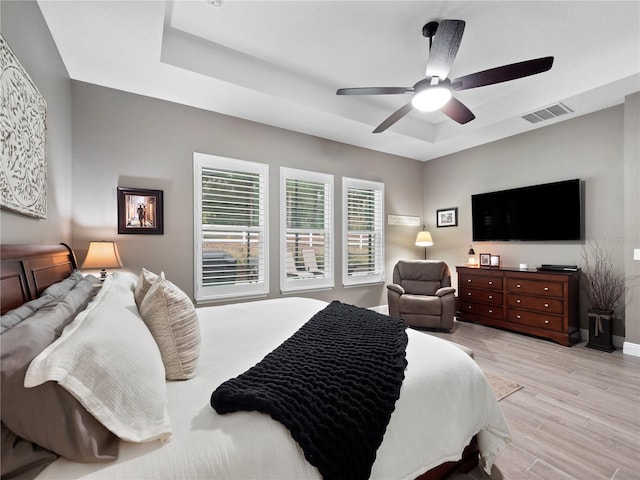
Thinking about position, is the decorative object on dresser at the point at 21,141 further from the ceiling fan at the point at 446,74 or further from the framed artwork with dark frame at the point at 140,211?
the ceiling fan at the point at 446,74

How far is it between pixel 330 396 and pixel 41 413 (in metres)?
0.81

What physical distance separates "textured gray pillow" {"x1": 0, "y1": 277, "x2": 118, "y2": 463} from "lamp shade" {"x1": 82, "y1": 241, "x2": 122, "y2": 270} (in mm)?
2038

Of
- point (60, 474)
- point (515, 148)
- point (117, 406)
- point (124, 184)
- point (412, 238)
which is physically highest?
point (515, 148)

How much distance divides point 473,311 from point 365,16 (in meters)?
4.05

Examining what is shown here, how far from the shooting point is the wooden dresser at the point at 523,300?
3627 millimetres

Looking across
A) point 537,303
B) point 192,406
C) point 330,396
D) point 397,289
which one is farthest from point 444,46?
point 537,303

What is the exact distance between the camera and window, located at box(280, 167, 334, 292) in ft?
13.5

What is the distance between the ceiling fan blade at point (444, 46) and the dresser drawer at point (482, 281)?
9.79ft

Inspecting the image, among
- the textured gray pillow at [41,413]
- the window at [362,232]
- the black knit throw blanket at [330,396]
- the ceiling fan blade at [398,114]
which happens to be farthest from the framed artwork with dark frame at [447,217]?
the textured gray pillow at [41,413]

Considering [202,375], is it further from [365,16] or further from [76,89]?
[76,89]

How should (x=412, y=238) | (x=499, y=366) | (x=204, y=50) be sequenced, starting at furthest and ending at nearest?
(x=412, y=238) < (x=499, y=366) < (x=204, y=50)

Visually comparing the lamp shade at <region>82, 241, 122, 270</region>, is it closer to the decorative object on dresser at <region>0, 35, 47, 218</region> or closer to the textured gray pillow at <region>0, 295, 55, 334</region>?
the decorative object on dresser at <region>0, 35, 47, 218</region>

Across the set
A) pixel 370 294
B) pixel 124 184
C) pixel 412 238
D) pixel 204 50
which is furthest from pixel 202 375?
pixel 412 238

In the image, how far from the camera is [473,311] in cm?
455
